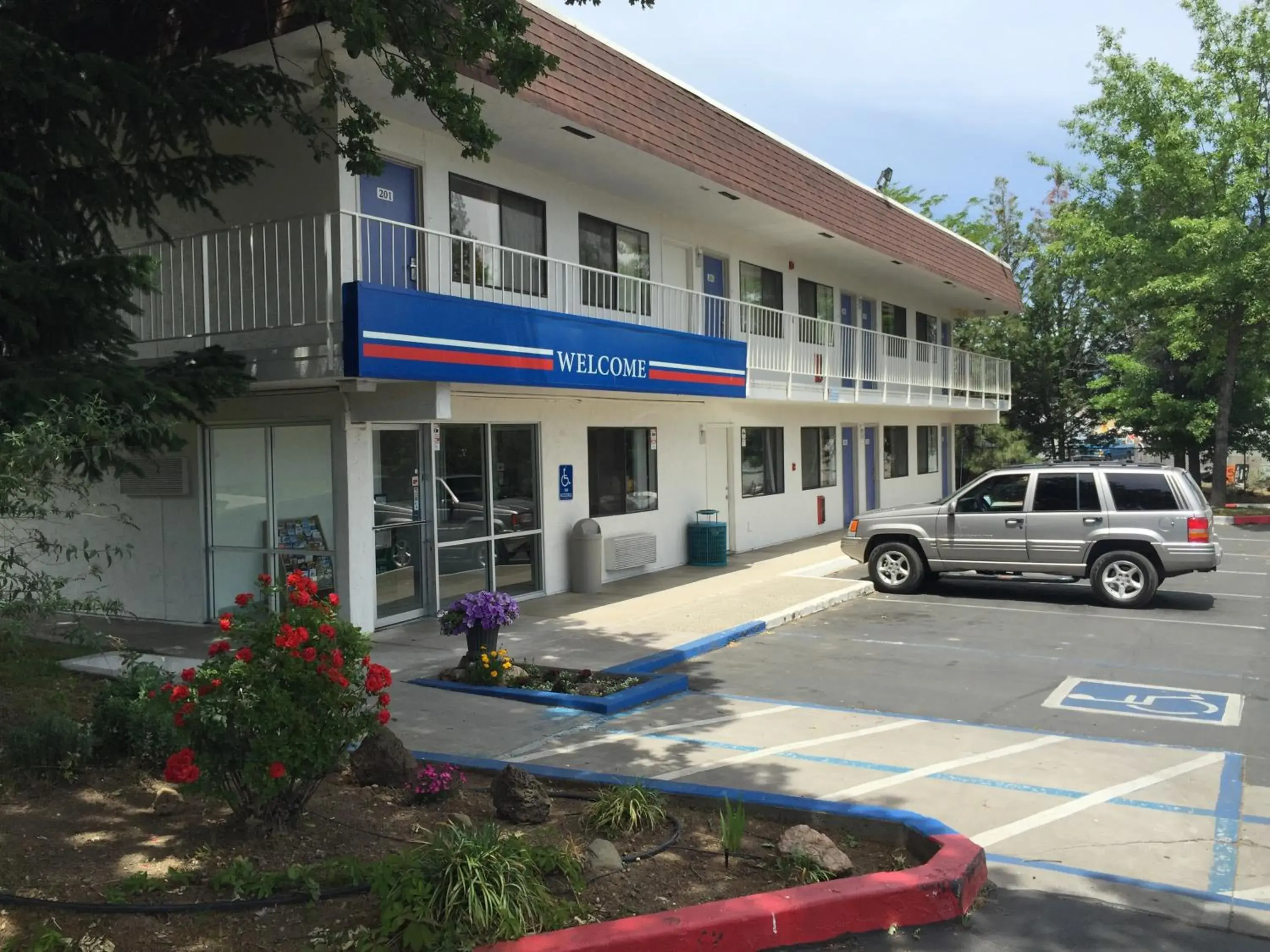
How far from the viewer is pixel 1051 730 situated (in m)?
7.70

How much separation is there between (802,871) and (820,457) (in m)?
18.1

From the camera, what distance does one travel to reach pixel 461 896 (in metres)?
3.85

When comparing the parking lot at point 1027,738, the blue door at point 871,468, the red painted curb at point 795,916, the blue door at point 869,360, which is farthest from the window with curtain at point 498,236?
the blue door at point 871,468

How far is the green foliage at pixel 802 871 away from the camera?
448 cm

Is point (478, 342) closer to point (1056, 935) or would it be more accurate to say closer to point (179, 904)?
point (179, 904)

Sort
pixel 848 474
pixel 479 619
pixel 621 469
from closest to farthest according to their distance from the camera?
pixel 479 619 → pixel 621 469 → pixel 848 474

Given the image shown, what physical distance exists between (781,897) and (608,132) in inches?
387

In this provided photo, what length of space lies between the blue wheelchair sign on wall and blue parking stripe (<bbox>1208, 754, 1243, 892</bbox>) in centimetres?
111

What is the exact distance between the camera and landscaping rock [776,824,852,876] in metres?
4.54

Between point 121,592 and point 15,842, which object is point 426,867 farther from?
point 121,592

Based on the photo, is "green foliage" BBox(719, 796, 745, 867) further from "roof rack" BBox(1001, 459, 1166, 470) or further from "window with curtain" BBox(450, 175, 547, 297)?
"roof rack" BBox(1001, 459, 1166, 470)

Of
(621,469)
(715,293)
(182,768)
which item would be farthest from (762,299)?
(182,768)

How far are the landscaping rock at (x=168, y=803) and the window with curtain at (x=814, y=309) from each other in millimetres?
15622

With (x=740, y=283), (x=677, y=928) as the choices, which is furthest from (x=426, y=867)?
(x=740, y=283)
